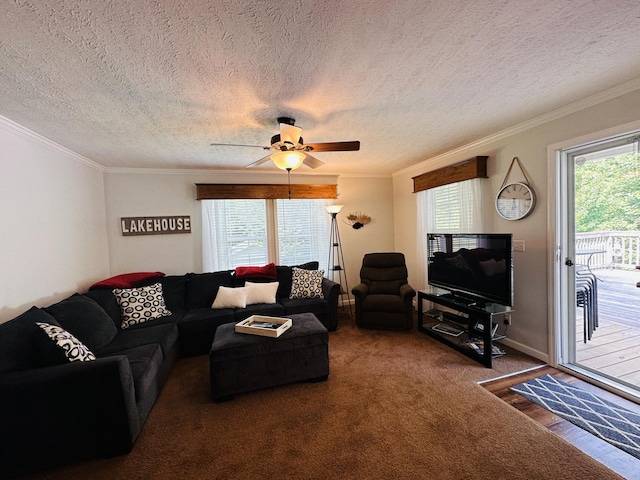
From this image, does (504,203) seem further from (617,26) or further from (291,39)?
(291,39)

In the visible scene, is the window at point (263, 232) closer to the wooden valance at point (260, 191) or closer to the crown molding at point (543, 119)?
the wooden valance at point (260, 191)

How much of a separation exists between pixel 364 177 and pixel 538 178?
273cm

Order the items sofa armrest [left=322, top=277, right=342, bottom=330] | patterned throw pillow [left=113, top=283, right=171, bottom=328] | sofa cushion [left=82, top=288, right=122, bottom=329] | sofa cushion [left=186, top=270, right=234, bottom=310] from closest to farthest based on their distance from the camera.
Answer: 1. sofa cushion [left=82, top=288, right=122, bottom=329]
2. patterned throw pillow [left=113, top=283, right=171, bottom=328]
3. sofa cushion [left=186, top=270, right=234, bottom=310]
4. sofa armrest [left=322, top=277, right=342, bottom=330]

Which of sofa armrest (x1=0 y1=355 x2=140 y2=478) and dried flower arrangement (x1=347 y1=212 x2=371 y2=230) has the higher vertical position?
dried flower arrangement (x1=347 y1=212 x2=371 y2=230)

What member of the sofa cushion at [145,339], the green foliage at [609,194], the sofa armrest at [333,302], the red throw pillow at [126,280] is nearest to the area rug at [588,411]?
the green foliage at [609,194]

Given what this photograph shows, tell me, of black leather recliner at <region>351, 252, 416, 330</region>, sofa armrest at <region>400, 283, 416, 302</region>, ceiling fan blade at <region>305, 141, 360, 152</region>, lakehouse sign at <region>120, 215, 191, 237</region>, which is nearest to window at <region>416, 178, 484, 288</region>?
black leather recliner at <region>351, 252, 416, 330</region>

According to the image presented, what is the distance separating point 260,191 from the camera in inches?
174

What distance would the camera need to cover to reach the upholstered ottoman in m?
2.31

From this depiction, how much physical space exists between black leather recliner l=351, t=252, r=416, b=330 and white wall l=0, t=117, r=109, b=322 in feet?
11.1

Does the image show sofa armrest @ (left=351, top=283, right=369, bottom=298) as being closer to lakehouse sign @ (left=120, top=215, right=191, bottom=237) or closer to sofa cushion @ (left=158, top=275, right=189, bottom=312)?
sofa cushion @ (left=158, top=275, right=189, bottom=312)

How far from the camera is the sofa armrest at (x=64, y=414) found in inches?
64.2

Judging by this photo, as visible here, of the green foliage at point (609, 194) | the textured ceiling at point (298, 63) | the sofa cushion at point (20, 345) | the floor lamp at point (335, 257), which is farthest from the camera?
the floor lamp at point (335, 257)

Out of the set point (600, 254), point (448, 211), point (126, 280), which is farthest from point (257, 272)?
point (600, 254)

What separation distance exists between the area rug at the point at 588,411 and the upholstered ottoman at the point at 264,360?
68.1 inches
